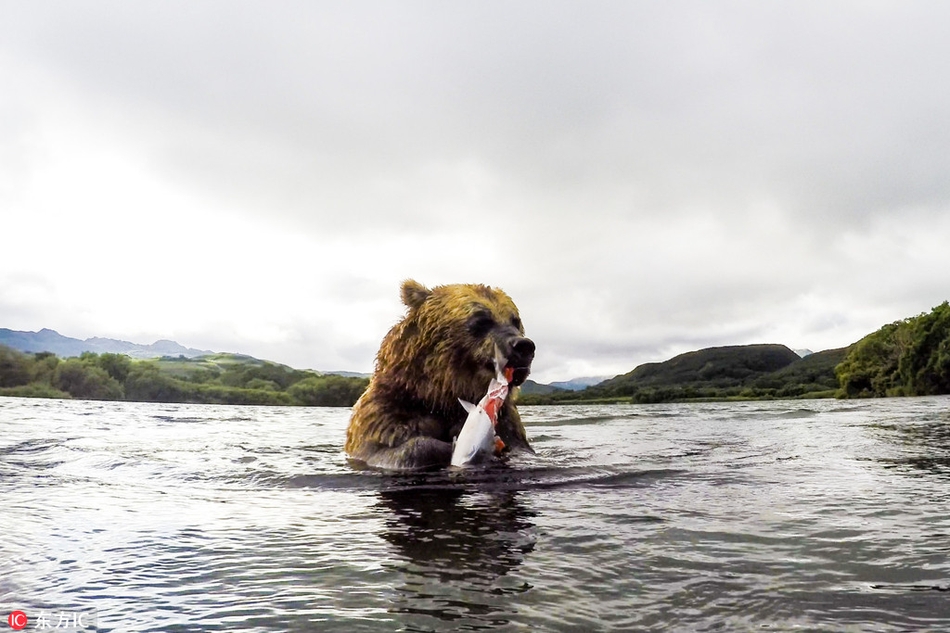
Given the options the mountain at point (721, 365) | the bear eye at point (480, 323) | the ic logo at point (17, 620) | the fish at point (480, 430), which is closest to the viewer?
the ic logo at point (17, 620)

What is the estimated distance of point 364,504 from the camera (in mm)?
4805

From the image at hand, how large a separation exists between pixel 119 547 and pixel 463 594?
1987 mm

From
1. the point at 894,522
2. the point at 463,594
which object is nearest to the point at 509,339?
the point at 894,522

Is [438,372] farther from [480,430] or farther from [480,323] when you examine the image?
[480,430]

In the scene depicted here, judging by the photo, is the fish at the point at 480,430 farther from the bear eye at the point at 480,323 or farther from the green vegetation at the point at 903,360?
the green vegetation at the point at 903,360

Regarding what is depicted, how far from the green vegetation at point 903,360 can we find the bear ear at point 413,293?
210 ft

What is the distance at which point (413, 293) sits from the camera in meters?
7.82

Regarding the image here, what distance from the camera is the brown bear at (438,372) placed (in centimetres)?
702

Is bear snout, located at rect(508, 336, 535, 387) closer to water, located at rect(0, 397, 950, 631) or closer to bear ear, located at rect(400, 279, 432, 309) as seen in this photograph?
water, located at rect(0, 397, 950, 631)

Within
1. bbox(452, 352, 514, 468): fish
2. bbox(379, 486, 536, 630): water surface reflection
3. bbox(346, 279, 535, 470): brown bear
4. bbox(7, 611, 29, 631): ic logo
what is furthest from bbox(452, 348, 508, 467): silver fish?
bbox(7, 611, 29, 631): ic logo

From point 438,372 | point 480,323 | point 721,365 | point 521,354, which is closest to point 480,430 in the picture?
point 521,354

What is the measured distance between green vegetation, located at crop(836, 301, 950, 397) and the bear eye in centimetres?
6395

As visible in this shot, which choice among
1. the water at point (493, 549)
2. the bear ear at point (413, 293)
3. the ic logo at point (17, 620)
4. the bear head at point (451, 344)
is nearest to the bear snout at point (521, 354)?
the bear head at point (451, 344)

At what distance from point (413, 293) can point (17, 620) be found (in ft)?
18.8
